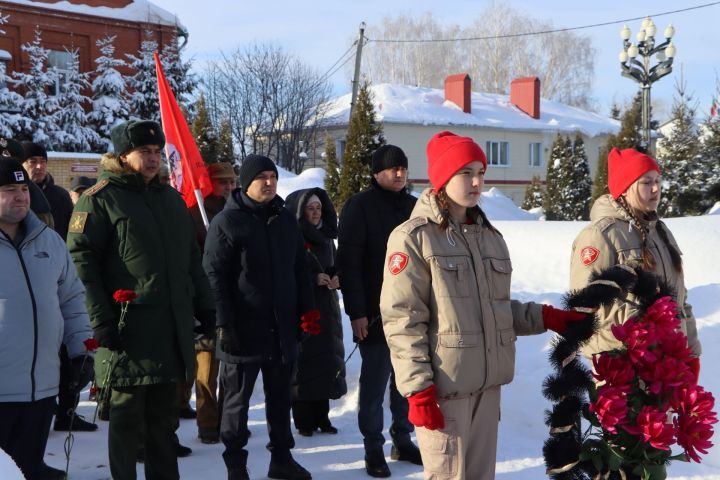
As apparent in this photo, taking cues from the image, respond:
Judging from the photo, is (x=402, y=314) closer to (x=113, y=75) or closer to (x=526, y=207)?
(x=113, y=75)

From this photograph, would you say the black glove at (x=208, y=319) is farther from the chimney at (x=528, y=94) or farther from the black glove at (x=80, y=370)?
the chimney at (x=528, y=94)

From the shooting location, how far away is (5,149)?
18.5ft

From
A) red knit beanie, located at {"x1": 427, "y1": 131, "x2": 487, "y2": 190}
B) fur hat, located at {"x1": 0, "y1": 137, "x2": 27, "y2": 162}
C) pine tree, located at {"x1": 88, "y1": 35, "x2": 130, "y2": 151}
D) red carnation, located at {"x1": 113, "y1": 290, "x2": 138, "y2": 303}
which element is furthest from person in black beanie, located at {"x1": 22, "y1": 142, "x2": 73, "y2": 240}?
pine tree, located at {"x1": 88, "y1": 35, "x2": 130, "y2": 151}

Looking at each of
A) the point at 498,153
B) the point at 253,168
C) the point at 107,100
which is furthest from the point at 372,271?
the point at 498,153

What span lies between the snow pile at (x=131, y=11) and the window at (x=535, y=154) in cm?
2083

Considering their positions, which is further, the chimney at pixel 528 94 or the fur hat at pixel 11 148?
the chimney at pixel 528 94

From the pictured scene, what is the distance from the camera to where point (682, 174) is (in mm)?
18859

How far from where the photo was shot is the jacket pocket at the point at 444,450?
10.4ft

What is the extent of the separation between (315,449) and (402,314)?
2.68m

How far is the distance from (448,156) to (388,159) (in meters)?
1.71

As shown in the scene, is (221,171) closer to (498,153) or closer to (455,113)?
(455,113)

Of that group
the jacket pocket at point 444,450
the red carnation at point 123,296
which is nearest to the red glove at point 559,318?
the jacket pocket at point 444,450

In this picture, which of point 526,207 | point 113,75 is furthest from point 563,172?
point 113,75

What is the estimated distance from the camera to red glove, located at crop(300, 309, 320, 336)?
4.64 meters
